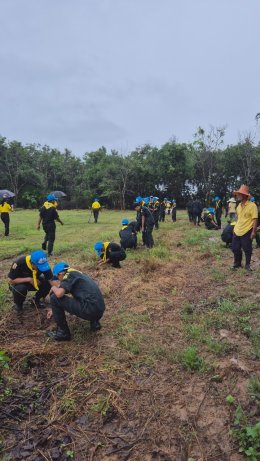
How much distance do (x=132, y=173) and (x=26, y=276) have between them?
30.5 meters

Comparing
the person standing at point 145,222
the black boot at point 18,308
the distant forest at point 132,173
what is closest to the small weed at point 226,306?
A: the black boot at point 18,308

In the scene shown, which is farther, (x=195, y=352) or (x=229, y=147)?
(x=229, y=147)

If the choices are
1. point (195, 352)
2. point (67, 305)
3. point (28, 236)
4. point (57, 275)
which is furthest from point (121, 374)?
point (28, 236)

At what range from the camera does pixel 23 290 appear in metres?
5.25

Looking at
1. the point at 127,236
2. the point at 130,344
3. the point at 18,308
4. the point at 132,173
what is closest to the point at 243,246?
the point at 130,344

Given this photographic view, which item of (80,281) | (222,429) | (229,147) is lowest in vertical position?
(222,429)

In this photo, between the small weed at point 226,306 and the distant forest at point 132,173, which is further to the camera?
the distant forest at point 132,173

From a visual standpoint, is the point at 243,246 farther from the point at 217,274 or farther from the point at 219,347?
the point at 219,347

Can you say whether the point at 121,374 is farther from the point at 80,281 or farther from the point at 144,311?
the point at 144,311

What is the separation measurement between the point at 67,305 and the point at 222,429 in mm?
2366

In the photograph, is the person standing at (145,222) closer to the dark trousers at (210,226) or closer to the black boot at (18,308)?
the black boot at (18,308)

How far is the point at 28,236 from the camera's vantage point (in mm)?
13445

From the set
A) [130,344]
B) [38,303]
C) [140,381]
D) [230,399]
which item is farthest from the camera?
[38,303]

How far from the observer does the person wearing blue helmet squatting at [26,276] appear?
517 cm
